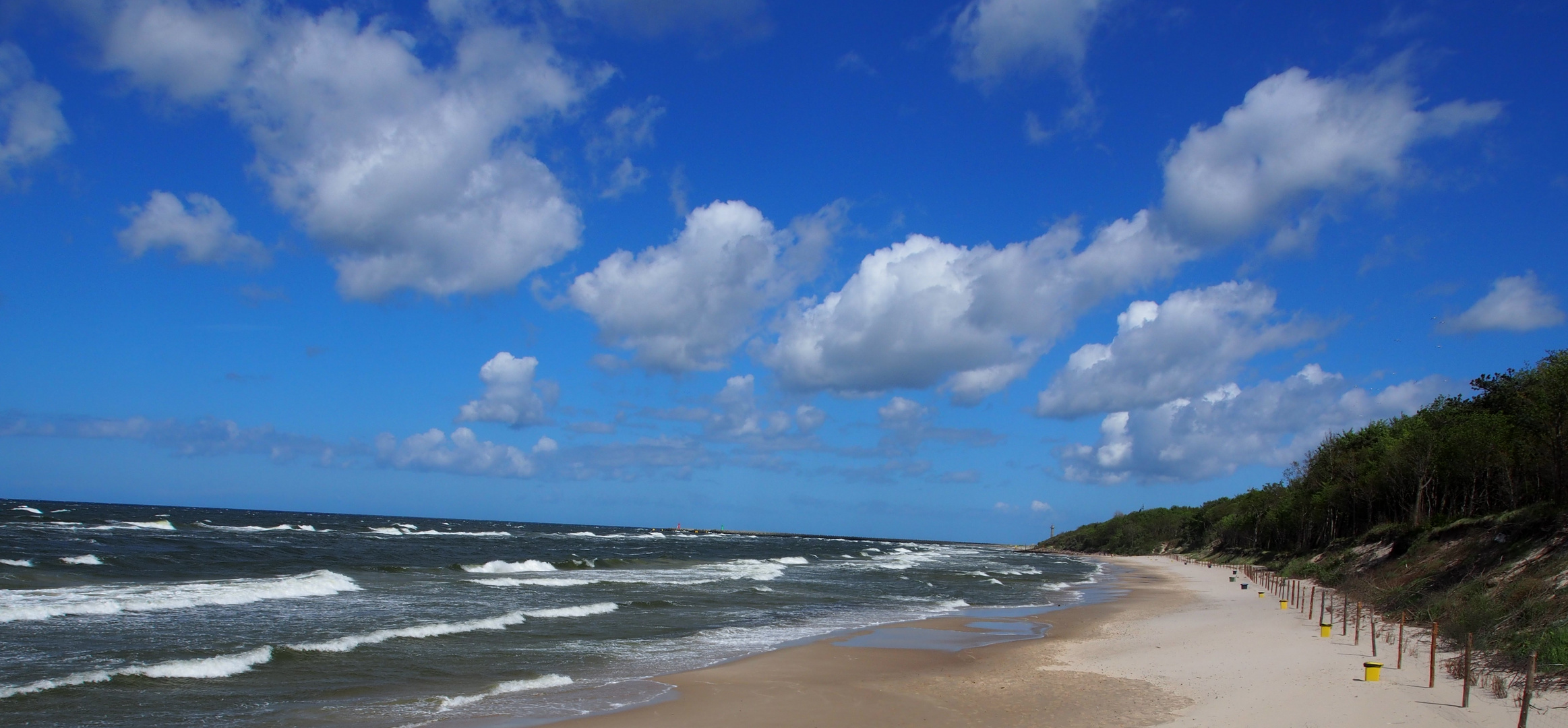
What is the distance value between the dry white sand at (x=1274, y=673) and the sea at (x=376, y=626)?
8155mm

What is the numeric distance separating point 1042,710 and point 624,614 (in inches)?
659

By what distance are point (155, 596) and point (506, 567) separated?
2390 cm

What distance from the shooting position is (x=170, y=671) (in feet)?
51.0

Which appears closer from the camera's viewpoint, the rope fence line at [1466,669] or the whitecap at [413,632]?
the rope fence line at [1466,669]

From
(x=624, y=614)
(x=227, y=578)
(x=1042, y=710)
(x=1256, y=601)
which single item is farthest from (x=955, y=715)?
(x=227, y=578)

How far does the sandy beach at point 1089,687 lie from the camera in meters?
12.9

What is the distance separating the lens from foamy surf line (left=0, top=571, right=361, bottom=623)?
74.8 ft

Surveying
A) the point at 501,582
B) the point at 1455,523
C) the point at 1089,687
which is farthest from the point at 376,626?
the point at 1455,523

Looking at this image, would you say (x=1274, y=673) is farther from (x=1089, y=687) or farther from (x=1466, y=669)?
(x=1466, y=669)

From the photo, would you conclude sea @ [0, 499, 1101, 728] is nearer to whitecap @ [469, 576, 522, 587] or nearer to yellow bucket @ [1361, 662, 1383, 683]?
whitecap @ [469, 576, 522, 587]

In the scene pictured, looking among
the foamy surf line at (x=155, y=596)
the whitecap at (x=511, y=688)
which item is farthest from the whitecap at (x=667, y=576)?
the whitecap at (x=511, y=688)

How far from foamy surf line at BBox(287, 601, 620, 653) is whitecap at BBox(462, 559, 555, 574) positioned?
1876 centimetres

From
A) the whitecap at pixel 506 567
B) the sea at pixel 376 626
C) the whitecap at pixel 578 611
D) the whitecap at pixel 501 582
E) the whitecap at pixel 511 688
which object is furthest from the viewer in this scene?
the whitecap at pixel 506 567

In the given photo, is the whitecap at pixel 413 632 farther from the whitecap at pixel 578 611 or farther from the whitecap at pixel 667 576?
the whitecap at pixel 667 576
